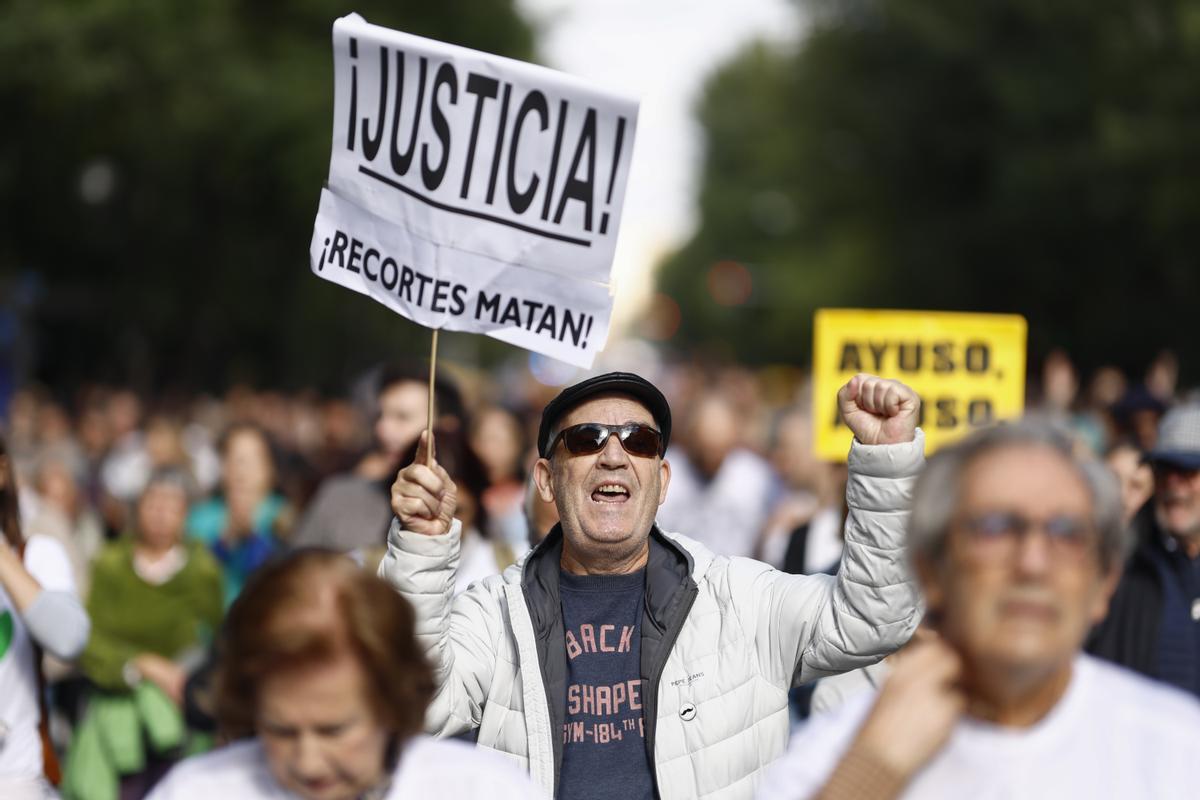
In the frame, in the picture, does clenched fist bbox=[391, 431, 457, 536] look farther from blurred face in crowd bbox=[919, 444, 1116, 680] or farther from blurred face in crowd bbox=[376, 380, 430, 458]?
blurred face in crowd bbox=[376, 380, 430, 458]

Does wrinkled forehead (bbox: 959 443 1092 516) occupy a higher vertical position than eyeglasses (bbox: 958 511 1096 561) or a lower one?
higher

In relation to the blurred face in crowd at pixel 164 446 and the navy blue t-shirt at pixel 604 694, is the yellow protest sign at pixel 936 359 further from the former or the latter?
the blurred face in crowd at pixel 164 446

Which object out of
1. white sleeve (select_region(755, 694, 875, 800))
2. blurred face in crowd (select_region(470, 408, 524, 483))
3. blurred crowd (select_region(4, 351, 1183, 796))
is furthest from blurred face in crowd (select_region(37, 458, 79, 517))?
white sleeve (select_region(755, 694, 875, 800))

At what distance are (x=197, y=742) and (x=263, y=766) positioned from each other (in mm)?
5002

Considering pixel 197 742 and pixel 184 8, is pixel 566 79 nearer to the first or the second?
pixel 197 742

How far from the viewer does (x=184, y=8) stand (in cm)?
2172

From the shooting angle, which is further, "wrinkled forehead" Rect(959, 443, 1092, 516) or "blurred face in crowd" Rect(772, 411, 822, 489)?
"blurred face in crowd" Rect(772, 411, 822, 489)

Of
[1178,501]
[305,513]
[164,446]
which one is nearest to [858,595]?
[1178,501]

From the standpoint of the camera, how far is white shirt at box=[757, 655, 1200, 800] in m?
2.45

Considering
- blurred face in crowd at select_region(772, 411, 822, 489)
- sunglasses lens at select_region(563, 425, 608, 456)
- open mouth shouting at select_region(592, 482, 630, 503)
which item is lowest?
open mouth shouting at select_region(592, 482, 630, 503)

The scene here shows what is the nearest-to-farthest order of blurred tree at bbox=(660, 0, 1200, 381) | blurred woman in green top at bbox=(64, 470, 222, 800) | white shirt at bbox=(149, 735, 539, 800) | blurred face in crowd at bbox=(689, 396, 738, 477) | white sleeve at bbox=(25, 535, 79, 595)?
white shirt at bbox=(149, 735, 539, 800) < white sleeve at bbox=(25, 535, 79, 595) < blurred woman in green top at bbox=(64, 470, 222, 800) < blurred face in crowd at bbox=(689, 396, 738, 477) < blurred tree at bbox=(660, 0, 1200, 381)

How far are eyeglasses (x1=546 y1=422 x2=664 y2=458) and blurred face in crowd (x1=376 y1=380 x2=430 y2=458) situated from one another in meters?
2.34

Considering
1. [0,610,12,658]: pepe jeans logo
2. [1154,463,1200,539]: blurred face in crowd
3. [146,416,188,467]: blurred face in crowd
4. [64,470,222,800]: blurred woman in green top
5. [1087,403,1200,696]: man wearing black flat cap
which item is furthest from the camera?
[146,416,188,467]: blurred face in crowd

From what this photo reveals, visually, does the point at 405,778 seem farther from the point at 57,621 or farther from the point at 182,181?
the point at 182,181
